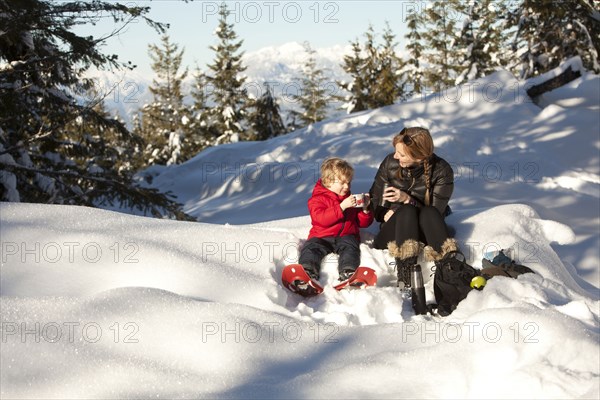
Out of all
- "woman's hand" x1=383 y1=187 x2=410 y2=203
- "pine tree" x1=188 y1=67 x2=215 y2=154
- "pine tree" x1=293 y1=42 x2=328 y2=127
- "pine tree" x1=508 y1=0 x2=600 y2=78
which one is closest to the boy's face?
"woman's hand" x1=383 y1=187 x2=410 y2=203

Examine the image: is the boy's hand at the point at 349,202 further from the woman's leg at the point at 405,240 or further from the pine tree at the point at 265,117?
the pine tree at the point at 265,117

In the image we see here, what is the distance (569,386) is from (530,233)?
315 centimetres

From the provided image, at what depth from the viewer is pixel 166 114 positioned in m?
42.9

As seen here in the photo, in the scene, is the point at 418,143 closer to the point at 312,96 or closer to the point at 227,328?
the point at 227,328

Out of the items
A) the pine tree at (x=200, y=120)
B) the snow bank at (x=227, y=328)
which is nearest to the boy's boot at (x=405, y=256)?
the snow bank at (x=227, y=328)

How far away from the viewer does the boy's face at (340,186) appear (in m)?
5.39

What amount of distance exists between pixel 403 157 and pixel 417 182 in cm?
30

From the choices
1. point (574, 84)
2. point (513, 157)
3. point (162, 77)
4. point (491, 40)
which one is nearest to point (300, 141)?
point (513, 157)

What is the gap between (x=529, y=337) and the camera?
3041 mm

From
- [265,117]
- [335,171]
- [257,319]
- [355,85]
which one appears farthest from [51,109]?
[355,85]

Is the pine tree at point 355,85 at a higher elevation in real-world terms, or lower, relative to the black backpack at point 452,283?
higher

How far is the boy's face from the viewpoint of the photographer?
539cm

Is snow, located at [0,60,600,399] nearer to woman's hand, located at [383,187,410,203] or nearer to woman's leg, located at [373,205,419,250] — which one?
woman's leg, located at [373,205,419,250]

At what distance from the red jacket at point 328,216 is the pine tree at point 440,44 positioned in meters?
34.7
